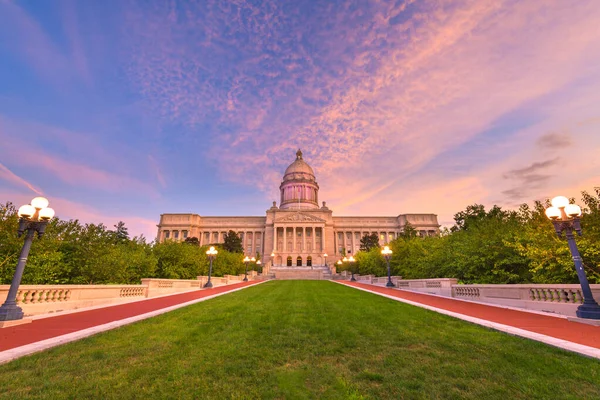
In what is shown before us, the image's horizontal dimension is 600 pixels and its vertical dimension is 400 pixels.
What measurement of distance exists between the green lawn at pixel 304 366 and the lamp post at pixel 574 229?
12.2 ft

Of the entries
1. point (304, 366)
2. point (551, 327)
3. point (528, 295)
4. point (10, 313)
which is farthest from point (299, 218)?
point (304, 366)

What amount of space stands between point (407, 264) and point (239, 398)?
28.3m

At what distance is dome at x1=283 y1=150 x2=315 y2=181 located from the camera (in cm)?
11819

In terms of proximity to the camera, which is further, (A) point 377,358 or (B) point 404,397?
(A) point 377,358

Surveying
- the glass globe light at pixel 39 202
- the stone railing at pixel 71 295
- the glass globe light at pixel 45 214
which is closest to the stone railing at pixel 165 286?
the stone railing at pixel 71 295

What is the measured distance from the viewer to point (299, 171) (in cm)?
11925

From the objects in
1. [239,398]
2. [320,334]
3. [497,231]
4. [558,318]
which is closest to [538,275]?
[497,231]

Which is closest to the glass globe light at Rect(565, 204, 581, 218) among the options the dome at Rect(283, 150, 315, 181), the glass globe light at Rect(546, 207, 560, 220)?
the glass globe light at Rect(546, 207, 560, 220)

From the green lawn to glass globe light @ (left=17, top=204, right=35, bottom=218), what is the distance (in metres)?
5.67

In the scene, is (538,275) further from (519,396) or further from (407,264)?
(407,264)

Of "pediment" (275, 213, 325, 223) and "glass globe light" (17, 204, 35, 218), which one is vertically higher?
"pediment" (275, 213, 325, 223)

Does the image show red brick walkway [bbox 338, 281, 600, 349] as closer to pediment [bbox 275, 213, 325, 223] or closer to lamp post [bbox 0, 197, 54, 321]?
lamp post [bbox 0, 197, 54, 321]

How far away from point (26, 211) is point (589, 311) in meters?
17.7

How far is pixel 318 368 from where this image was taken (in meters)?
4.71
